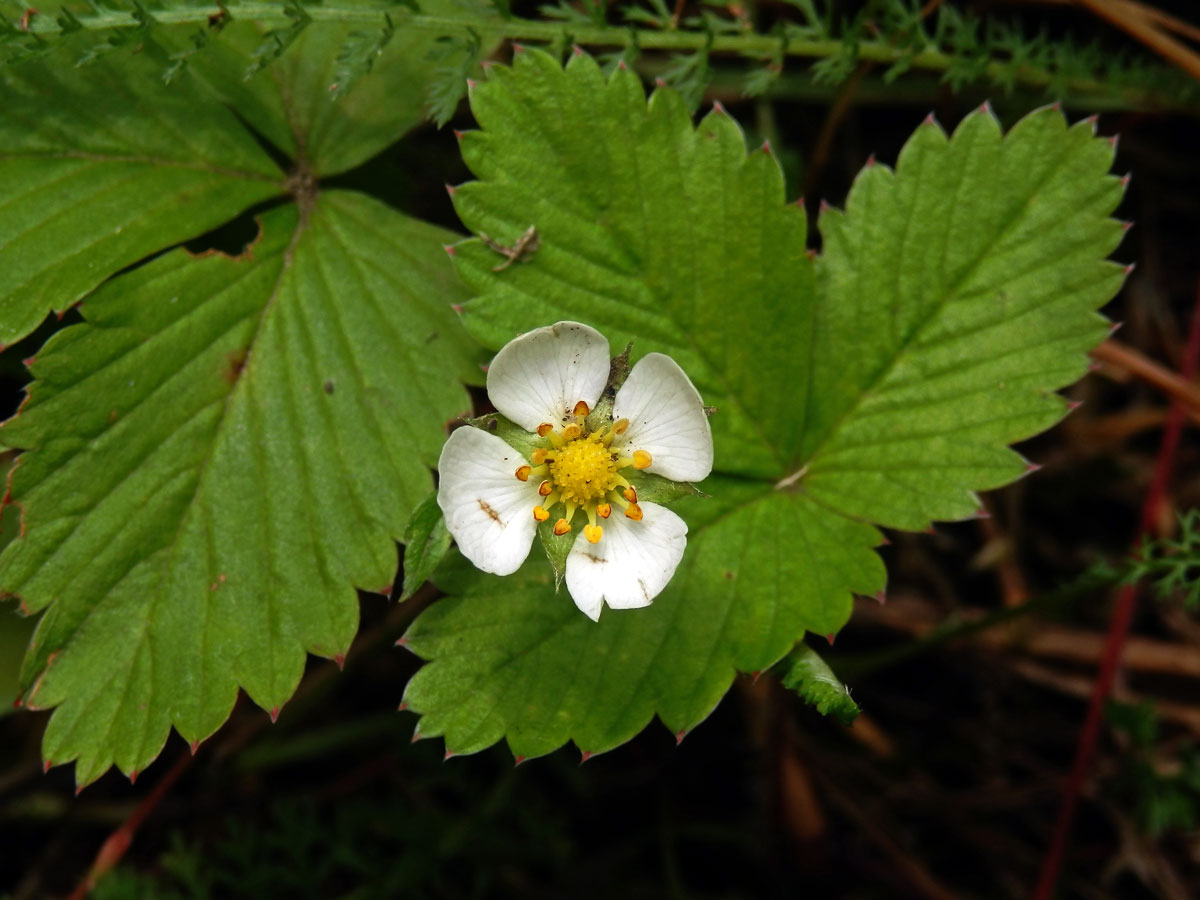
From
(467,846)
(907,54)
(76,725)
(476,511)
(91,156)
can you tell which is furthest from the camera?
(467,846)

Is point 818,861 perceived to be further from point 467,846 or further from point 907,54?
point 907,54

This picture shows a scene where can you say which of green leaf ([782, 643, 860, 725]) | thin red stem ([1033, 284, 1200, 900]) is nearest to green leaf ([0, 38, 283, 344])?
green leaf ([782, 643, 860, 725])

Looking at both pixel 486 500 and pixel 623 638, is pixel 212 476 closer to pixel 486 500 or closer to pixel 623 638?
pixel 486 500

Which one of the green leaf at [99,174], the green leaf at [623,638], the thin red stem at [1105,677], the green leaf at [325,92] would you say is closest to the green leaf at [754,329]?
the green leaf at [623,638]

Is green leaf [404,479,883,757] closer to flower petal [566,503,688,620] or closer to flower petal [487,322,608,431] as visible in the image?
flower petal [566,503,688,620]

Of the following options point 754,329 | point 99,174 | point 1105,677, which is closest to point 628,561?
point 754,329

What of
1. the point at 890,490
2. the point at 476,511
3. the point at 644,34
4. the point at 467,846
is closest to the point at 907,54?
the point at 644,34
